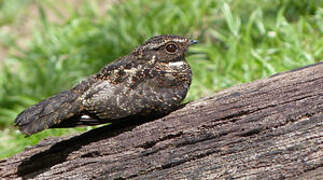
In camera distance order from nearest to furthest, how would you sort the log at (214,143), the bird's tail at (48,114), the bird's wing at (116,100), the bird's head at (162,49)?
the log at (214,143) < the bird's tail at (48,114) < the bird's wing at (116,100) < the bird's head at (162,49)

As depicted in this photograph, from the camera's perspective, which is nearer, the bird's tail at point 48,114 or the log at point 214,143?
the log at point 214,143

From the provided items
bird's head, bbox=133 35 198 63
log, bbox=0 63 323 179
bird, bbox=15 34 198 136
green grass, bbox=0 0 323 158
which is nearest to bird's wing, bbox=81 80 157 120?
bird, bbox=15 34 198 136

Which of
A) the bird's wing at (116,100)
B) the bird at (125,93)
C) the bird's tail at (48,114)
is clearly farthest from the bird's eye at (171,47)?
the bird's tail at (48,114)

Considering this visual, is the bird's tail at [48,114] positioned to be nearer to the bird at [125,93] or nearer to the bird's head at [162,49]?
the bird at [125,93]

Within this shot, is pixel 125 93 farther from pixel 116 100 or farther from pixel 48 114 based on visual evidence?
pixel 48 114

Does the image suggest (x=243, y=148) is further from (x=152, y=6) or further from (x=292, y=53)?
(x=152, y=6)

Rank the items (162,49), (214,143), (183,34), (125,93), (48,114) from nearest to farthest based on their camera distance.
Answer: (214,143) < (48,114) < (125,93) < (162,49) < (183,34)

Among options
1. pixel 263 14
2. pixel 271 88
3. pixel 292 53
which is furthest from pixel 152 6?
pixel 271 88

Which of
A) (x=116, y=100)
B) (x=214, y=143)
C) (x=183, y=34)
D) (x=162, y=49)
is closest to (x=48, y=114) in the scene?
(x=116, y=100)
